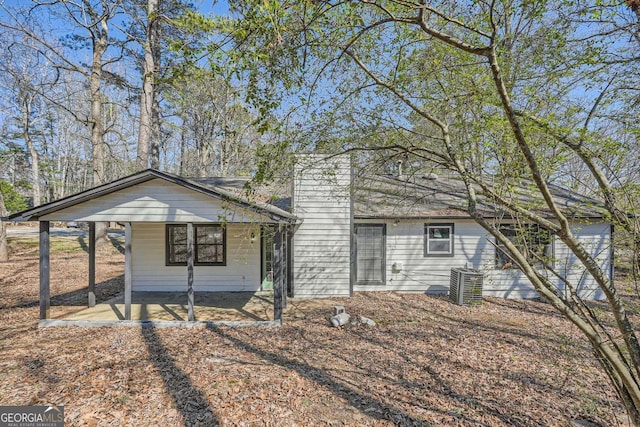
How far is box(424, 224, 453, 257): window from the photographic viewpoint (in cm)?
915

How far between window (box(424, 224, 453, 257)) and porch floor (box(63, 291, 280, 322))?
16.3 ft

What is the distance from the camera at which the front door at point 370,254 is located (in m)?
9.16

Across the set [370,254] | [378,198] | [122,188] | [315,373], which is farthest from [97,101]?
[315,373]

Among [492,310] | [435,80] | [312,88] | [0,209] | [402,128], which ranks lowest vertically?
→ [492,310]

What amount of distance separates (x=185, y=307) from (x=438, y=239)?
7383mm

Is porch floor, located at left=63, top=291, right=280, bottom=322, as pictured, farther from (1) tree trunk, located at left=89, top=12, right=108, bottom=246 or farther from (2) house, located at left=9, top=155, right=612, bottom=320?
(1) tree trunk, located at left=89, top=12, right=108, bottom=246

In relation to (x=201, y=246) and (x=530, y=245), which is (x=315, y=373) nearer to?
(x=530, y=245)

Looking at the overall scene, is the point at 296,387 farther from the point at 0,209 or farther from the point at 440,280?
the point at 0,209

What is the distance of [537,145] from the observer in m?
3.49

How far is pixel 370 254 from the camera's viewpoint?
9.20 m

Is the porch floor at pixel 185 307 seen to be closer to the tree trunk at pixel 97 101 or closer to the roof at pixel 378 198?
the roof at pixel 378 198

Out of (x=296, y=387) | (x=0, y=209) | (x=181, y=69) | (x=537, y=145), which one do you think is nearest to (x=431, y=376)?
(x=296, y=387)

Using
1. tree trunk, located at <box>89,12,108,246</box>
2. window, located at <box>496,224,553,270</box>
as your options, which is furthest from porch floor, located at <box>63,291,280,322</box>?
tree trunk, located at <box>89,12,108,246</box>

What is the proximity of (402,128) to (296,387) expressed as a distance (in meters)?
3.85
